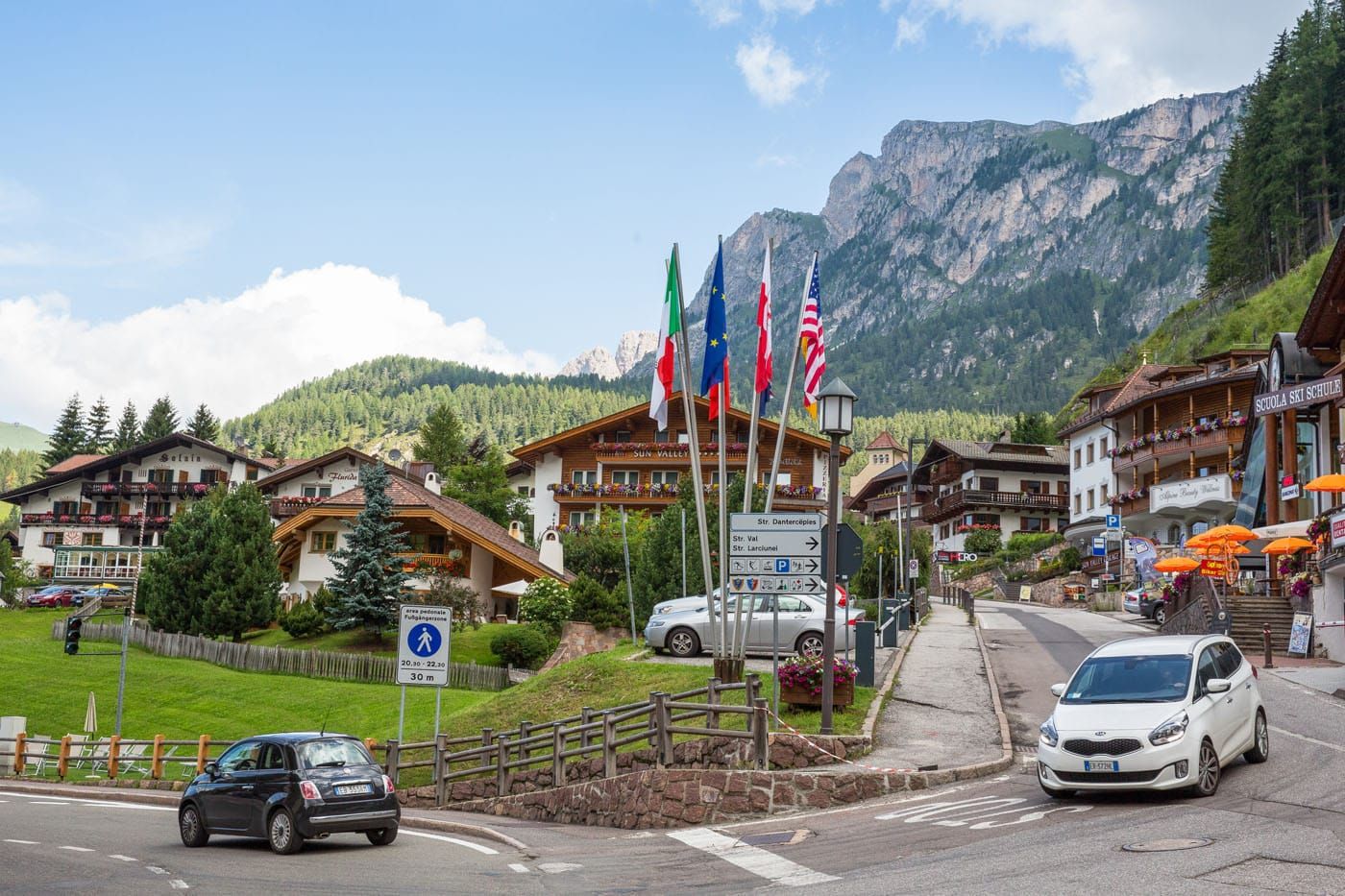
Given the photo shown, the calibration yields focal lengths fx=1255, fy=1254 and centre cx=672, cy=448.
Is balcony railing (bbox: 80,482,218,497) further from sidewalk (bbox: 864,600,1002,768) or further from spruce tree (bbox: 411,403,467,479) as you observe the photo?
sidewalk (bbox: 864,600,1002,768)

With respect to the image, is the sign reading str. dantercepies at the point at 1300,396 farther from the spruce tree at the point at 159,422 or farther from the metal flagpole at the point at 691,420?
the spruce tree at the point at 159,422

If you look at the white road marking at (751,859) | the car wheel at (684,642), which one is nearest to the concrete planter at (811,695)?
the white road marking at (751,859)

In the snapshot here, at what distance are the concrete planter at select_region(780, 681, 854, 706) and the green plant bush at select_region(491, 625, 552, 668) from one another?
23.6m

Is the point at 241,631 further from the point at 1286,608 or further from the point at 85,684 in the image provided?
the point at 1286,608

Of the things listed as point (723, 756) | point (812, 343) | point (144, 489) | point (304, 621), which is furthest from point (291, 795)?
point (144, 489)

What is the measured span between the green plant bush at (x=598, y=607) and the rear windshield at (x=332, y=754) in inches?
1034

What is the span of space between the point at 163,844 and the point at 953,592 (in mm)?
51295

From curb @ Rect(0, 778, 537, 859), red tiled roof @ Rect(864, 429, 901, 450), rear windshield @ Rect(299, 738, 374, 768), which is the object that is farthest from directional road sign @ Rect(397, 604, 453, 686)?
red tiled roof @ Rect(864, 429, 901, 450)

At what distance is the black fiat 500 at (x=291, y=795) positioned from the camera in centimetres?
1470

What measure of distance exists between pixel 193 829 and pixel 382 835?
2.49 metres

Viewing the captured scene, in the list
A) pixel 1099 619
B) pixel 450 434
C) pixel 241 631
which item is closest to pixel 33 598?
pixel 241 631

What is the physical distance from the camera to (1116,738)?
1304 centimetres

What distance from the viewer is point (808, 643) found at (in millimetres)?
25531

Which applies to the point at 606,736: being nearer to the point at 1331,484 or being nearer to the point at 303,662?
the point at 1331,484
